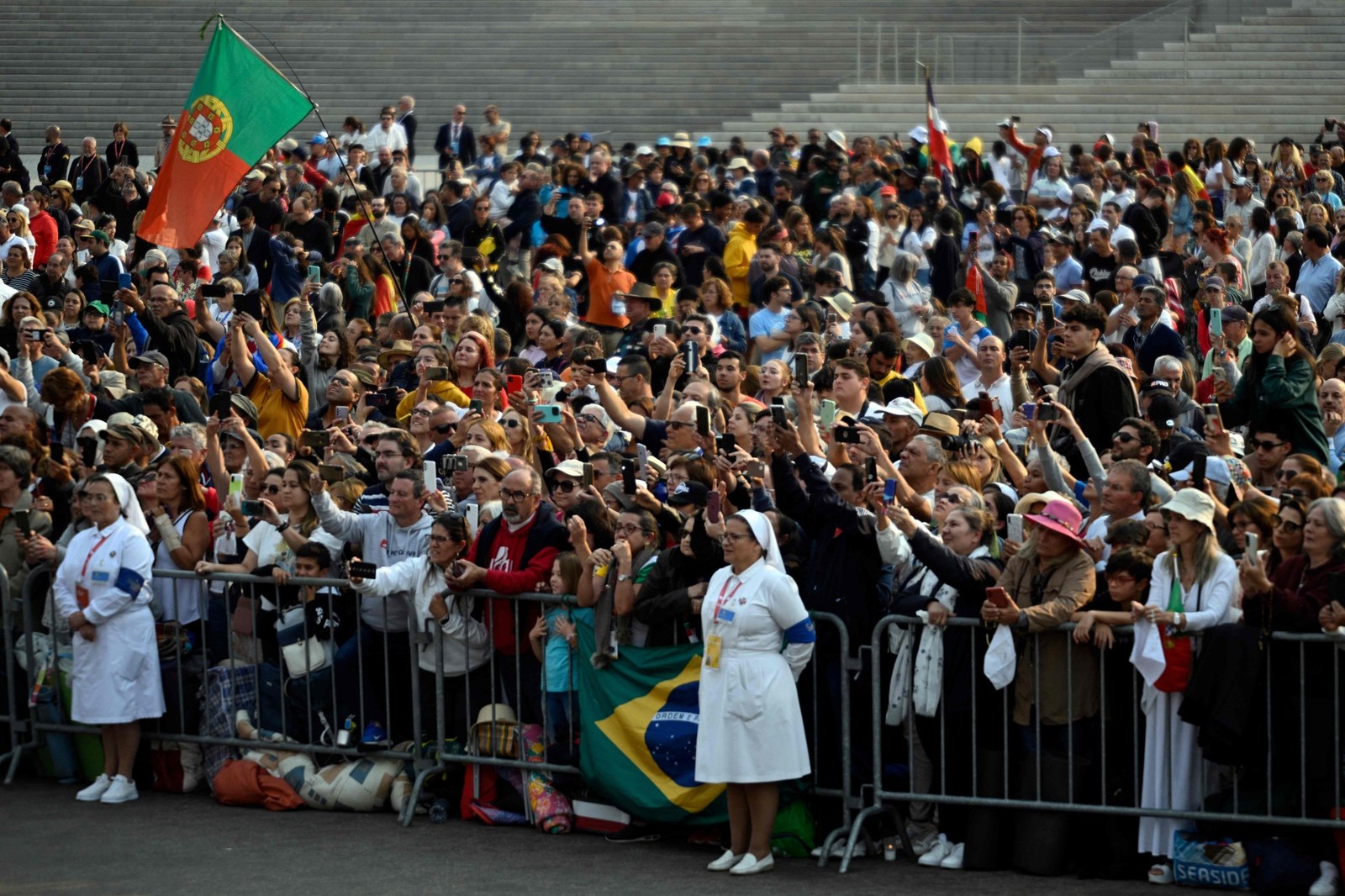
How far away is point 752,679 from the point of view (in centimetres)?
840

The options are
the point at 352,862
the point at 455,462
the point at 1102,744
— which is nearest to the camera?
the point at 1102,744

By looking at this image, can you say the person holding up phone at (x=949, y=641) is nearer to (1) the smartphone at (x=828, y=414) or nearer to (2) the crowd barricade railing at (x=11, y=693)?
(1) the smartphone at (x=828, y=414)

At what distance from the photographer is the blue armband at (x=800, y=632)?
8.45 meters

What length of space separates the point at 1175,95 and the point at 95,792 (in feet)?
84.5

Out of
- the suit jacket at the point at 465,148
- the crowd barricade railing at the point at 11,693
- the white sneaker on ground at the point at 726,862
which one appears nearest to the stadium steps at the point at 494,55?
the suit jacket at the point at 465,148

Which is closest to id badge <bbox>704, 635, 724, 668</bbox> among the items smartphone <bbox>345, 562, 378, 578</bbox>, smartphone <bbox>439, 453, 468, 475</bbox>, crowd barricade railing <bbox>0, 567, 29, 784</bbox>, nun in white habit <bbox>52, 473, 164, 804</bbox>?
smartphone <bbox>345, 562, 378, 578</bbox>

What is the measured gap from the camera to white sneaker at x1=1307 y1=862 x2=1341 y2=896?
25.8 ft

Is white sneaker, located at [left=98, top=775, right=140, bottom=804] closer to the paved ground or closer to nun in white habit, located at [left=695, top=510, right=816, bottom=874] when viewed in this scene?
the paved ground

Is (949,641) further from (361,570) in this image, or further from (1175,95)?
(1175,95)

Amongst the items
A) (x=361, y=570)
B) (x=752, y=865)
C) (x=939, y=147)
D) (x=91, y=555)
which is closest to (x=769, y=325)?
(x=361, y=570)

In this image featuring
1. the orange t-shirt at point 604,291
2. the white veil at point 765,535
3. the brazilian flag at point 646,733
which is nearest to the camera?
the white veil at point 765,535

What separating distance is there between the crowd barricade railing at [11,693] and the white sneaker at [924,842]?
193 inches

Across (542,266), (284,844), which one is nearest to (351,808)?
(284,844)

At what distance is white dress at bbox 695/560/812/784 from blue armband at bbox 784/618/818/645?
0.02m
